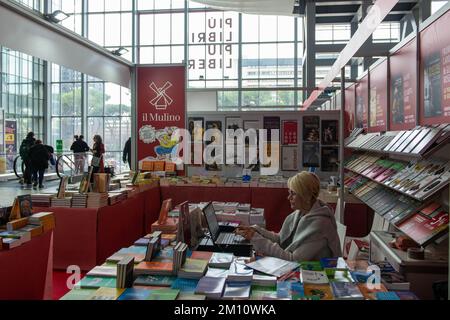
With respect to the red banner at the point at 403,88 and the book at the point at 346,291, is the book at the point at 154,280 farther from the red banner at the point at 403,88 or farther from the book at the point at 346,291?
the red banner at the point at 403,88

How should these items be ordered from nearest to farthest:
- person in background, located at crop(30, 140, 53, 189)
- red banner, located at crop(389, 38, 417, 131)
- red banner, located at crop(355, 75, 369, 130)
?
red banner, located at crop(389, 38, 417, 131) → red banner, located at crop(355, 75, 369, 130) → person in background, located at crop(30, 140, 53, 189)

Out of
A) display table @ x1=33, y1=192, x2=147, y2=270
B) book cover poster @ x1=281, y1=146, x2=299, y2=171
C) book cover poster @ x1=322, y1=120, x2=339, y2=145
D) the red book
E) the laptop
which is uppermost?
book cover poster @ x1=322, y1=120, x2=339, y2=145

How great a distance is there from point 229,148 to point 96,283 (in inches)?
196

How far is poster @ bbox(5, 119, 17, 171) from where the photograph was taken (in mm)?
15961

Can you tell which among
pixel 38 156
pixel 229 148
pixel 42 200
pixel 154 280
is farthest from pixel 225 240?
pixel 38 156

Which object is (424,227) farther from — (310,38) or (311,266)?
(310,38)

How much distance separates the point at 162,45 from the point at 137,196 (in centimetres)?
1274

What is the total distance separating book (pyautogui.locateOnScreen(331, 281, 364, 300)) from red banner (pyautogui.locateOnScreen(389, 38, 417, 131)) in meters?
2.14

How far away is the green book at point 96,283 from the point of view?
83.4 inches

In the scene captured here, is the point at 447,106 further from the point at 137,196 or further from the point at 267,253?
the point at 137,196

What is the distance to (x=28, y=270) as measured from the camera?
10.2 ft

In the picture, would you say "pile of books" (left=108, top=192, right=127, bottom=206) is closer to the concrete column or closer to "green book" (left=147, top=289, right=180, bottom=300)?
"green book" (left=147, top=289, right=180, bottom=300)

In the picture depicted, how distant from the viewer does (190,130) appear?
23.4 ft

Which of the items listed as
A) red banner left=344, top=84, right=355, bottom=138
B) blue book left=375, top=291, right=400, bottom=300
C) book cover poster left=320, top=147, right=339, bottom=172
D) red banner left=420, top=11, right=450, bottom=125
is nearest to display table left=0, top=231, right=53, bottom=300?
blue book left=375, top=291, right=400, bottom=300
